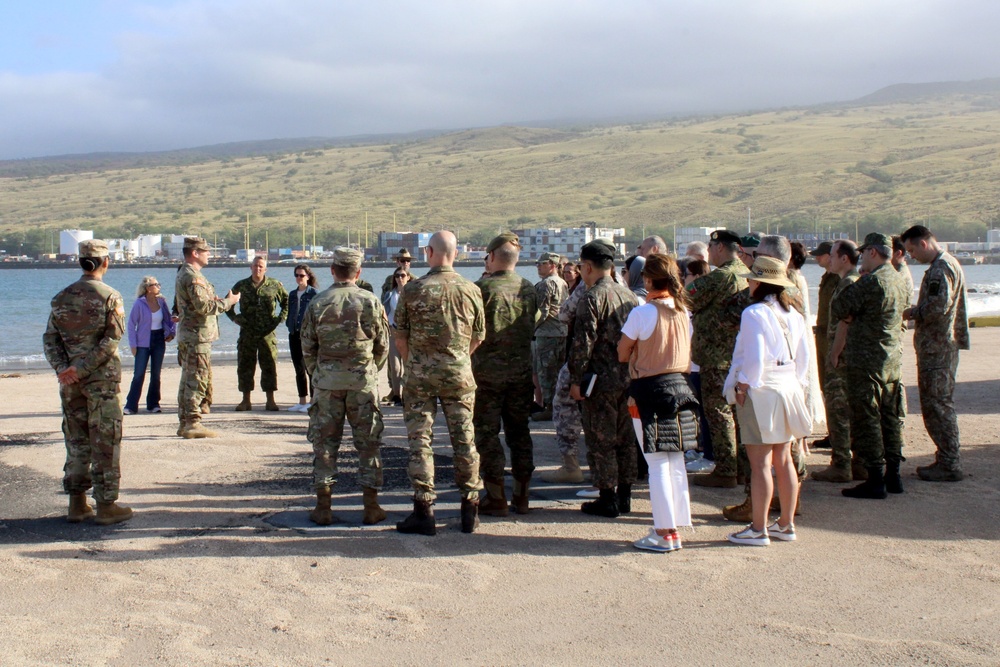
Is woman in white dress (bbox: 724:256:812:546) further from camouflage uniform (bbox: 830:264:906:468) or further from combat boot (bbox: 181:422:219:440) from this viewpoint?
combat boot (bbox: 181:422:219:440)

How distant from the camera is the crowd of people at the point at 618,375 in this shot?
577 centimetres

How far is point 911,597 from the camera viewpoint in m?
5.01

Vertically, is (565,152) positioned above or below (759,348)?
above

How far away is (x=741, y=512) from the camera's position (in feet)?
21.0

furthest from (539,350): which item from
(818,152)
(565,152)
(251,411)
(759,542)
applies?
(565,152)

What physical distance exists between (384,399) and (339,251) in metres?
6.70

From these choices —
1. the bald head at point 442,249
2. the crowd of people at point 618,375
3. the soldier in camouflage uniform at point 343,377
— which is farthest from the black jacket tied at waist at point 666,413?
the soldier in camouflage uniform at point 343,377

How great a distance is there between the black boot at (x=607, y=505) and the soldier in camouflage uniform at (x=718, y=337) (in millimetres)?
1154

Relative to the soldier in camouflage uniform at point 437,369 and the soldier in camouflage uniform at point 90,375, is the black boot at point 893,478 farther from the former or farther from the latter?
the soldier in camouflage uniform at point 90,375

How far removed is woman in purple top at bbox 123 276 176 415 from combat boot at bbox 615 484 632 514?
7105mm

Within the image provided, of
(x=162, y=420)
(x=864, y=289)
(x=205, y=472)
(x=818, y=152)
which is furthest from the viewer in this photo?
(x=818, y=152)

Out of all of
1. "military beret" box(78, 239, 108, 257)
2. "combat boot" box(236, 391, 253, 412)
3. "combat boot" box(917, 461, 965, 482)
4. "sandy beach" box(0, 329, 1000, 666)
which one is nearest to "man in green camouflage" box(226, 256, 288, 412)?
"combat boot" box(236, 391, 253, 412)

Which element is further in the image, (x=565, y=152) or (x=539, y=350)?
(x=565, y=152)

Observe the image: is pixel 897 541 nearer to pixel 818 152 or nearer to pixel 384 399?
pixel 384 399
